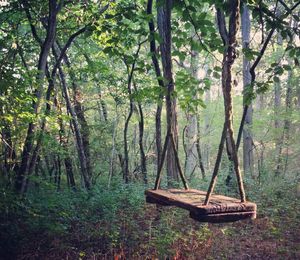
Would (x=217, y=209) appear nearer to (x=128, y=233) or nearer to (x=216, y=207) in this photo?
(x=216, y=207)

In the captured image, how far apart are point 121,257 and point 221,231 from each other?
2204 millimetres

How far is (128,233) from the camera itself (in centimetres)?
618

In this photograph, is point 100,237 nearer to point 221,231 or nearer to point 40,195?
point 40,195

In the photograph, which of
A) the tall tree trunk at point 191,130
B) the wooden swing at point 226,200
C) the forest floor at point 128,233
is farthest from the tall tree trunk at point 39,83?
the tall tree trunk at point 191,130

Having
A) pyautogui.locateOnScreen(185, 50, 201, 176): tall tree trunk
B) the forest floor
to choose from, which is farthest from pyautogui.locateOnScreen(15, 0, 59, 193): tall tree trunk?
pyautogui.locateOnScreen(185, 50, 201, 176): tall tree trunk

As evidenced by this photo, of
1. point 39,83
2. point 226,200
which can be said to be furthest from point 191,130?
point 226,200

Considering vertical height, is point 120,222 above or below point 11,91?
below

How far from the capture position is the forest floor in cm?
545

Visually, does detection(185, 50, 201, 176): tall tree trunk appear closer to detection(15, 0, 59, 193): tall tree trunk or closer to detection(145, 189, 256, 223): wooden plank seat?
detection(15, 0, 59, 193): tall tree trunk

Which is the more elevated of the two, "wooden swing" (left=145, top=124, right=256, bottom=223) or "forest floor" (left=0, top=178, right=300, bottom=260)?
"wooden swing" (left=145, top=124, right=256, bottom=223)

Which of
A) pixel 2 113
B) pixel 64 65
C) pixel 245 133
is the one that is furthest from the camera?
pixel 245 133

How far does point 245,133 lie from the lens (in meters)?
12.1

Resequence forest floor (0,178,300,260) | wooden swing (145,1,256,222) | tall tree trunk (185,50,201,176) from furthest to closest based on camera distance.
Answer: tall tree trunk (185,50,201,176) → forest floor (0,178,300,260) → wooden swing (145,1,256,222)

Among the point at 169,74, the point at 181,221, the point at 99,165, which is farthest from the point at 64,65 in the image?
the point at 169,74
